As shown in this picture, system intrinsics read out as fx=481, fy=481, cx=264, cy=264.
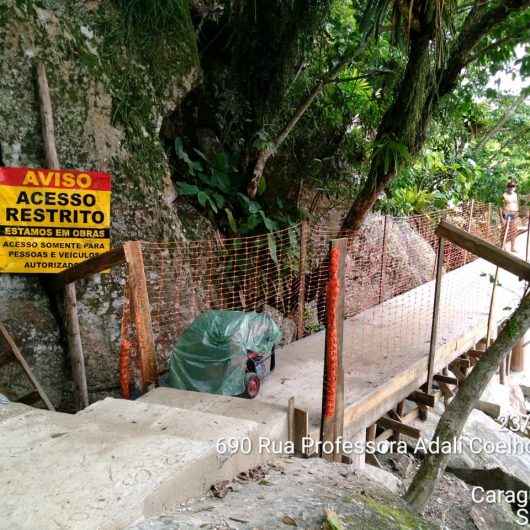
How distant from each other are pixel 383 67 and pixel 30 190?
5007 millimetres

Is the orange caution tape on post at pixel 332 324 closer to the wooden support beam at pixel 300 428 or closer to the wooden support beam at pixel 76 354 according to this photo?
the wooden support beam at pixel 300 428

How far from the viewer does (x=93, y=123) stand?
4750 mm

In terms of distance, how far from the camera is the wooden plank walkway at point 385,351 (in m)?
3.72

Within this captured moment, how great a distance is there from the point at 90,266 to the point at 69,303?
2.58 feet

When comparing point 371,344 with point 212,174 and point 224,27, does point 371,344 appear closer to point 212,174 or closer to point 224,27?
point 212,174

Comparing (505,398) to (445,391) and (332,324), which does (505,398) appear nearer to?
(445,391)

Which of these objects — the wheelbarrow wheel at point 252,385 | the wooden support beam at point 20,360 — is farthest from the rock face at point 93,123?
the wheelbarrow wheel at point 252,385

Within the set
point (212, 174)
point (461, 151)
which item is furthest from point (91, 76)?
point (461, 151)

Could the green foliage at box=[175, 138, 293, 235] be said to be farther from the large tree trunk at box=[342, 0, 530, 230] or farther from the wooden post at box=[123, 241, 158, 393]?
the wooden post at box=[123, 241, 158, 393]

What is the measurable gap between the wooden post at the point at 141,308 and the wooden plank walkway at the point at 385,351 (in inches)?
34.4

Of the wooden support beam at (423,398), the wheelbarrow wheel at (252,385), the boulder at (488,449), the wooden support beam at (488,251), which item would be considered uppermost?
the wooden support beam at (488,251)

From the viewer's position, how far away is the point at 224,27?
21.8 ft

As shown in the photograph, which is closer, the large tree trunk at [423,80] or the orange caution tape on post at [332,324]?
the orange caution tape on post at [332,324]

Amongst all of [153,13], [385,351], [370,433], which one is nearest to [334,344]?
[385,351]
